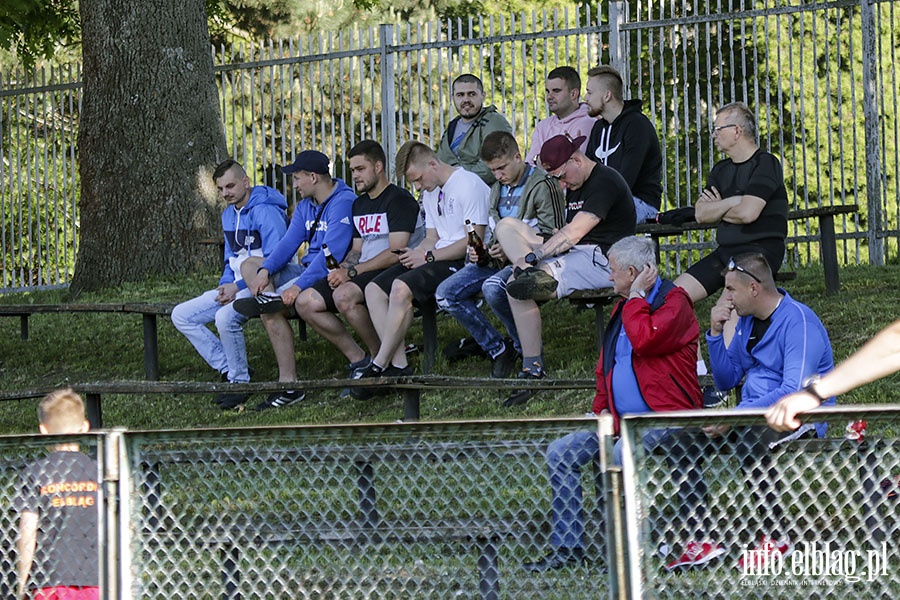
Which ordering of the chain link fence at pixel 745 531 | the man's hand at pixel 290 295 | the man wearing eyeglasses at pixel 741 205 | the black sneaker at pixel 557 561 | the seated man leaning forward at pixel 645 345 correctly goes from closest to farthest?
the chain link fence at pixel 745 531 → the black sneaker at pixel 557 561 → the seated man leaning forward at pixel 645 345 → the man wearing eyeglasses at pixel 741 205 → the man's hand at pixel 290 295

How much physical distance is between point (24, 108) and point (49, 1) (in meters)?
1.31

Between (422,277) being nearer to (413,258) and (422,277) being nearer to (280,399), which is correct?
(413,258)

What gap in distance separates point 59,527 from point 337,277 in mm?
4816

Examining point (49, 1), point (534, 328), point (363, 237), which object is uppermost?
point (49, 1)

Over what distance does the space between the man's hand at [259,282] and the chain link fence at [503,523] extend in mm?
4920

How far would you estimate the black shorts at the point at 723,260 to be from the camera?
7.85m

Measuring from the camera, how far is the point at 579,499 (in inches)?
157

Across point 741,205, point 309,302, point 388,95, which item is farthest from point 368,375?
point 388,95

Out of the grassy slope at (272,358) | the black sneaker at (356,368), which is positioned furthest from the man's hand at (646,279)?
the black sneaker at (356,368)

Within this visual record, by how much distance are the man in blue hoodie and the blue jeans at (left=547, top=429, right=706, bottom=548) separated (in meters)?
5.60

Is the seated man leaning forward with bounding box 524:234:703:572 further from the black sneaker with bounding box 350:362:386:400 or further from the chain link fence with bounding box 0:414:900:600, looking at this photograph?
the black sneaker with bounding box 350:362:386:400

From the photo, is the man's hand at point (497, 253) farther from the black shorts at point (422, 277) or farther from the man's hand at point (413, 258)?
the man's hand at point (413, 258)

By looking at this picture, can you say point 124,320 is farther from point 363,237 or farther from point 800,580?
point 800,580

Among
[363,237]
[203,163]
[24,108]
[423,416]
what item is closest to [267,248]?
[363,237]
